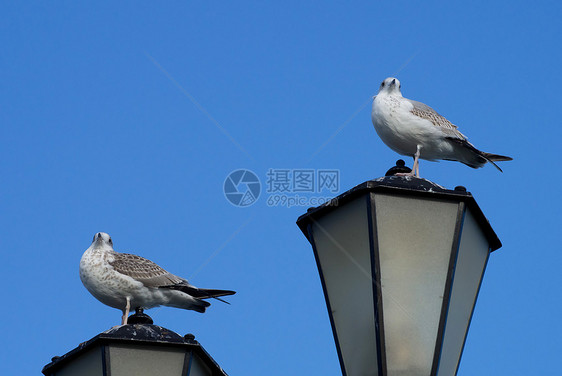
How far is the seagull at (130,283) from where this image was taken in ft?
31.0

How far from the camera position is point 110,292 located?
9414mm

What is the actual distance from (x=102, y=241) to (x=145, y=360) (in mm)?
5119

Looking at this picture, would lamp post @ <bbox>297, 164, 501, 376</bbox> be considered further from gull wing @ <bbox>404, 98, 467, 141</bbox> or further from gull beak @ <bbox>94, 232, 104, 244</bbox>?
gull beak @ <bbox>94, 232, 104, 244</bbox>

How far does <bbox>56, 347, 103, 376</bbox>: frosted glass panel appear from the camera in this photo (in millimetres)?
5141

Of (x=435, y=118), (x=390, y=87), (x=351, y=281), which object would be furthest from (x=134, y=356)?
(x=390, y=87)

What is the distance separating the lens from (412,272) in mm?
4566

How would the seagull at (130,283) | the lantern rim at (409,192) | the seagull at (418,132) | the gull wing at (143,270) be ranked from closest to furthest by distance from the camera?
the lantern rim at (409,192)
the seagull at (418,132)
the seagull at (130,283)
the gull wing at (143,270)

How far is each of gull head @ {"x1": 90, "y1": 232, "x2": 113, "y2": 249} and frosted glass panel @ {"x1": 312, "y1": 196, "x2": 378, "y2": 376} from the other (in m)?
5.61

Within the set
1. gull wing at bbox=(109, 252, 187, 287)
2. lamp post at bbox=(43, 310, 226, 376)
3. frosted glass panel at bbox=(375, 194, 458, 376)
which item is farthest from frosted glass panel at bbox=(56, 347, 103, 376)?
gull wing at bbox=(109, 252, 187, 287)

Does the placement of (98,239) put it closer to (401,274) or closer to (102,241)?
(102,241)

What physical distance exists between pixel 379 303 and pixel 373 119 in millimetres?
3885

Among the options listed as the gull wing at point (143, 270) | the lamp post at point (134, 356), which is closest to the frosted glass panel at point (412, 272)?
the lamp post at point (134, 356)

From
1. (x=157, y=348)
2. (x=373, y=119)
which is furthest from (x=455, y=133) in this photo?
(x=157, y=348)

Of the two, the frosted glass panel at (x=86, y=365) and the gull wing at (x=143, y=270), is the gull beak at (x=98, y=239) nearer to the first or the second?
the gull wing at (x=143, y=270)
